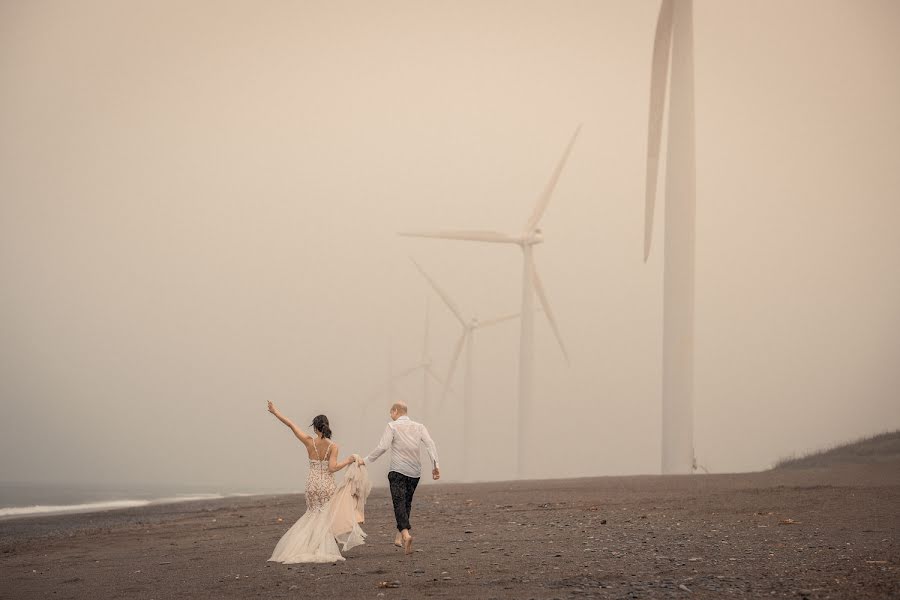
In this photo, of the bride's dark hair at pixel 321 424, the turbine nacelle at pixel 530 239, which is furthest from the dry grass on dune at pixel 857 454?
the turbine nacelle at pixel 530 239

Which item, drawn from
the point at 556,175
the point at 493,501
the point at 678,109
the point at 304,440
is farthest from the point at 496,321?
the point at 304,440

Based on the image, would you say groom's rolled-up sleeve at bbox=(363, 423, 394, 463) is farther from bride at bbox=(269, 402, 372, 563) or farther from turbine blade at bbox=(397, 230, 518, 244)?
turbine blade at bbox=(397, 230, 518, 244)

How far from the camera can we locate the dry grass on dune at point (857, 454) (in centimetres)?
3100

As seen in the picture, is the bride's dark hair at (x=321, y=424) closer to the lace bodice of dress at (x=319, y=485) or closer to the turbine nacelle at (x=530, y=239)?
the lace bodice of dress at (x=319, y=485)

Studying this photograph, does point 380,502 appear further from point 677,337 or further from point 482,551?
point 482,551

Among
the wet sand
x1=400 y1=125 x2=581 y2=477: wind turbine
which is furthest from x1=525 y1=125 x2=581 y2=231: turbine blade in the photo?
the wet sand

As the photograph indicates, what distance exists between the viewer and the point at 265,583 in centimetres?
1328

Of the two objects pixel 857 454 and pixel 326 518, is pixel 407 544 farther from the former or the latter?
pixel 857 454

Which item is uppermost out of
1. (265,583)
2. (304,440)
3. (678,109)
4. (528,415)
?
(678,109)

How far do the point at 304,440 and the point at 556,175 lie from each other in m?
39.3

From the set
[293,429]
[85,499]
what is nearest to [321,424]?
[293,429]

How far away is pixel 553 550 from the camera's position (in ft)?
49.0

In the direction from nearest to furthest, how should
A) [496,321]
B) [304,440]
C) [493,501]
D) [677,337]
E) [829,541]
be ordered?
[829,541]
[304,440]
[493,501]
[677,337]
[496,321]

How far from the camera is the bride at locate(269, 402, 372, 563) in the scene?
15922mm
